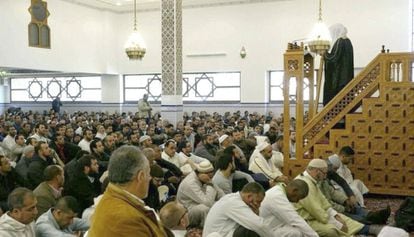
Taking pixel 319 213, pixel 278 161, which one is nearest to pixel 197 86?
pixel 278 161

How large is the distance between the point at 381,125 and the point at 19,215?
4.85 m

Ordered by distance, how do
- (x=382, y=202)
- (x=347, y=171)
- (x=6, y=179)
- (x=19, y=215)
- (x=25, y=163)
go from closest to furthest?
1. (x=19, y=215)
2. (x=6, y=179)
3. (x=25, y=163)
4. (x=347, y=171)
5. (x=382, y=202)

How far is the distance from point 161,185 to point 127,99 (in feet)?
33.9

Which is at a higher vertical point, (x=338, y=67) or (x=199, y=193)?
(x=338, y=67)

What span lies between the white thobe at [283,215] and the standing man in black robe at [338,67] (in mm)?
3708

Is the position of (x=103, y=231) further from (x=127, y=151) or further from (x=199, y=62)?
(x=199, y=62)

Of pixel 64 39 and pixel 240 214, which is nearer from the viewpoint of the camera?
pixel 240 214

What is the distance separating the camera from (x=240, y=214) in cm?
353

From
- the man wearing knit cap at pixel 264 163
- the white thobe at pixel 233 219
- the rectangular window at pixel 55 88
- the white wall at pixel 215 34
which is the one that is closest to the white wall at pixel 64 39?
the white wall at pixel 215 34

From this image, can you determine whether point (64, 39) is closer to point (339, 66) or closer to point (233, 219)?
point (339, 66)

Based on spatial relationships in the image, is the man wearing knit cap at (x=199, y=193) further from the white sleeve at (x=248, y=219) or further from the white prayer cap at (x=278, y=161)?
the white prayer cap at (x=278, y=161)

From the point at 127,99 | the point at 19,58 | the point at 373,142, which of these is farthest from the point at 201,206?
the point at 127,99

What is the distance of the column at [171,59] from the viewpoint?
10.6m

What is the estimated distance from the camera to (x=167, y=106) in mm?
10719
